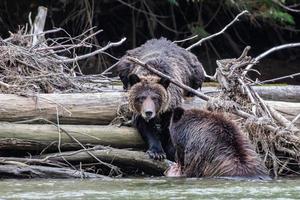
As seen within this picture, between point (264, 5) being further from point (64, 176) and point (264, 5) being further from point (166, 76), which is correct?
point (64, 176)

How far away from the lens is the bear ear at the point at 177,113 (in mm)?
8422

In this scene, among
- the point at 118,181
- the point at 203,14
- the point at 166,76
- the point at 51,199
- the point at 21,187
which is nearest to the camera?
the point at 51,199

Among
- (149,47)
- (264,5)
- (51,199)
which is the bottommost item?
(51,199)

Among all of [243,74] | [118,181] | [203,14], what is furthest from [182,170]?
[203,14]

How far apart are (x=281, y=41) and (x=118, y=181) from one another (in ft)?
35.7

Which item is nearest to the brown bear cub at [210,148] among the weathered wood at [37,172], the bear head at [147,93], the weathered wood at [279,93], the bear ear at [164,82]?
the bear head at [147,93]

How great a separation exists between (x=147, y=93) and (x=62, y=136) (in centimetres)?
96

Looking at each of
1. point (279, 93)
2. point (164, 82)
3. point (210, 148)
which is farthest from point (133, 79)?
point (279, 93)

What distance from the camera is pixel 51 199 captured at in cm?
686

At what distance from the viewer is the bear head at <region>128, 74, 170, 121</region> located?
29.5ft

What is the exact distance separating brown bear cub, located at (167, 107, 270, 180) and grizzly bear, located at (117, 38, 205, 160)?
0.44 metres

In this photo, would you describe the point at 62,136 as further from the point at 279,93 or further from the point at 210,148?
the point at 279,93

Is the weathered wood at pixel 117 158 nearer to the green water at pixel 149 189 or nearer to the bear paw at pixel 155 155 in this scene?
the bear paw at pixel 155 155

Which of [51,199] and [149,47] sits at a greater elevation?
[149,47]
